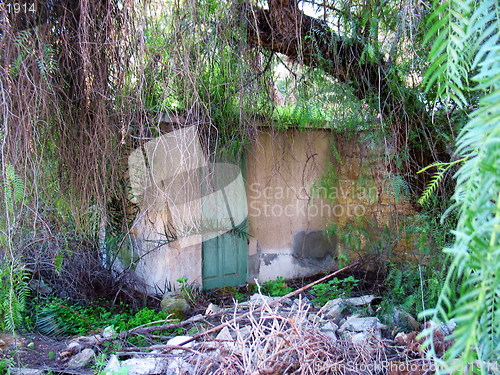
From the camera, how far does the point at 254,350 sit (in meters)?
2.55

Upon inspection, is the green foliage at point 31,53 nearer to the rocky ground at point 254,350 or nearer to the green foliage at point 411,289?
the rocky ground at point 254,350

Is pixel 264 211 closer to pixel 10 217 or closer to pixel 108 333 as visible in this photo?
pixel 108 333

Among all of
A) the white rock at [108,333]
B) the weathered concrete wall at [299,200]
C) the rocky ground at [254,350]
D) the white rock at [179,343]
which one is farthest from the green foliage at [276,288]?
the white rock at [108,333]

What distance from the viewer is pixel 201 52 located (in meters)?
2.98

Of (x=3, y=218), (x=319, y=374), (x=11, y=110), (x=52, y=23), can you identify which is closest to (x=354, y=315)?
(x=319, y=374)

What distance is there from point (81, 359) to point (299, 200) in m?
3.37

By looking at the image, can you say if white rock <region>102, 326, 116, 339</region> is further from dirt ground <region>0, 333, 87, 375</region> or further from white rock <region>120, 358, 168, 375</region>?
white rock <region>120, 358, 168, 375</region>

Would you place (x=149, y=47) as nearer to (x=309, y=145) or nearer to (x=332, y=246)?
(x=309, y=145)

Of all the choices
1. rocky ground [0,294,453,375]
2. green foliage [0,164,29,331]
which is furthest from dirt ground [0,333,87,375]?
green foliage [0,164,29,331]

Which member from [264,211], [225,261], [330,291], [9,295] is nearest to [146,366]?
[9,295]

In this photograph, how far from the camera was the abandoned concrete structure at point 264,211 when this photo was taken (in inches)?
184

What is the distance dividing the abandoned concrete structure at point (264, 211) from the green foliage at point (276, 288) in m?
0.33

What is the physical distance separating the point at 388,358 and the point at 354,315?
81cm

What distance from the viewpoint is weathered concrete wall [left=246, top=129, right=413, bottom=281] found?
5.30 m
